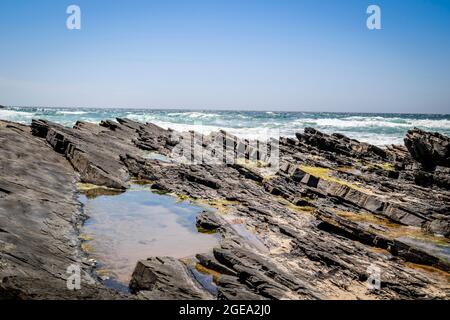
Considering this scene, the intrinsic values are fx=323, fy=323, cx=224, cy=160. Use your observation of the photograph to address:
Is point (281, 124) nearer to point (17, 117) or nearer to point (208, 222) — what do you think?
point (17, 117)

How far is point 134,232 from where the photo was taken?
1298cm

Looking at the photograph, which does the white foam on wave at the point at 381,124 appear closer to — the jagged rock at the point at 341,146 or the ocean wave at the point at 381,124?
the ocean wave at the point at 381,124

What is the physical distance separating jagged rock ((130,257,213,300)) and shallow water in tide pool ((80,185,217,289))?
63 cm

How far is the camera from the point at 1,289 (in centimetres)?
616

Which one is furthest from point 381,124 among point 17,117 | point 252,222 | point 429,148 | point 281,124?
point 17,117

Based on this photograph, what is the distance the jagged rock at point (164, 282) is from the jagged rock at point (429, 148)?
26.3 metres

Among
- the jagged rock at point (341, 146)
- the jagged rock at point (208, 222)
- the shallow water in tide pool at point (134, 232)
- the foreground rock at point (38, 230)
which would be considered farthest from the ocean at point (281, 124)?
the jagged rock at point (208, 222)

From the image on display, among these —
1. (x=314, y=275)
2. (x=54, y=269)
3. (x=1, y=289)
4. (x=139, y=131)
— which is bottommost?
(x=314, y=275)

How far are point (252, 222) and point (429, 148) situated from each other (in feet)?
67.7

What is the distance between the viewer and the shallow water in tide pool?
10320 millimetres

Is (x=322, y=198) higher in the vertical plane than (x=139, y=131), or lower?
lower
